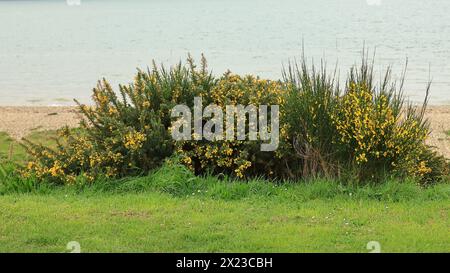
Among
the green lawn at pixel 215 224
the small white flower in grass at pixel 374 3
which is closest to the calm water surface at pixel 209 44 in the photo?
the small white flower in grass at pixel 374 3

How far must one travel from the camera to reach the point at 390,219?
634 centimetres

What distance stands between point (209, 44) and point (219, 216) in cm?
2953

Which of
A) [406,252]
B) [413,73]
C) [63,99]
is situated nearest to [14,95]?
[63,99]

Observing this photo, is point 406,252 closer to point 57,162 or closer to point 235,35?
point 57,162

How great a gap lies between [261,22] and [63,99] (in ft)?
99.2

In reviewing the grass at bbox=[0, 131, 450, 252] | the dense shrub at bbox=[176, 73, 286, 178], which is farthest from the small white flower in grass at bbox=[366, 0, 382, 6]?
the grass at bbox=[0, 131, 450, 252]

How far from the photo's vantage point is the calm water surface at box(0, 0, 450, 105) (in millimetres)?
24781

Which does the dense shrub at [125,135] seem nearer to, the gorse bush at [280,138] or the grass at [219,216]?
the gorse bush at [280,138]

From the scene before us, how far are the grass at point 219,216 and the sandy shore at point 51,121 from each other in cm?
415

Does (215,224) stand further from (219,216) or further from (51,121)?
(51,121)

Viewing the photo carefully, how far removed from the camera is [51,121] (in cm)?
1494

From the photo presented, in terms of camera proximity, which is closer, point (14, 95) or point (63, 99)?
point (63, 99)

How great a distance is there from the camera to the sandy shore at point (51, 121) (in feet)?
41.0
